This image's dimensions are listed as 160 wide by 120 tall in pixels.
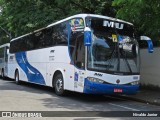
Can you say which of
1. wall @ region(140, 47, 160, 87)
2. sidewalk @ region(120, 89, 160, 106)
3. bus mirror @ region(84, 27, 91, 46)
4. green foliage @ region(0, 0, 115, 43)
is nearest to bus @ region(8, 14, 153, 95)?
bus mirror @ region(84, 27, 91, 46)

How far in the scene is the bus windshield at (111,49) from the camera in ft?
45.7

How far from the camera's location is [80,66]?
1435cm

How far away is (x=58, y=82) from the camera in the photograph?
53.9 feet

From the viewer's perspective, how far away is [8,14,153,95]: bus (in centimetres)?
1386

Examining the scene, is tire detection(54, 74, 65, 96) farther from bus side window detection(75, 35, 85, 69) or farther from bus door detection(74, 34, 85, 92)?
bus side window detection(75, 35, 85, 69)

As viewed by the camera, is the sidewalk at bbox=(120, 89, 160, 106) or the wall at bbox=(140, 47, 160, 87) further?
the wall at bbox=(140, 47, 160, 87)

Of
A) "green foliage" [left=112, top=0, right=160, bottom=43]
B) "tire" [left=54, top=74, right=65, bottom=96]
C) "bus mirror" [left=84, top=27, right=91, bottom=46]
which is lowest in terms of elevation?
"tire" [left=54, top=74, right=65, bottom=96]

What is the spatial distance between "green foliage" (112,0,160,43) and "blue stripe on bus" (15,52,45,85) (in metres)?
6.17

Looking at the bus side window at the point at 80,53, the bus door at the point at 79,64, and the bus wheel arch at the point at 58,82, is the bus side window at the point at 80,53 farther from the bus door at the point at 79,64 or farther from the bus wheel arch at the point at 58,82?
the bus wheel arch at the point at 58,82

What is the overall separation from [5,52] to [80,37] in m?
15.9

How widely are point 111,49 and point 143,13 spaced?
1.97 metres

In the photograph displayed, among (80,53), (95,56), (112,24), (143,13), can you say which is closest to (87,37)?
(95,56)

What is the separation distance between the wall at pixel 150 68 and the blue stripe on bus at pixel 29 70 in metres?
5.61

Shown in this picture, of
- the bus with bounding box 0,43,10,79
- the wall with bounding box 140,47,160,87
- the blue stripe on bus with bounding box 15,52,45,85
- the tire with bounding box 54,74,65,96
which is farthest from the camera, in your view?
the bus with bounding box 0,43,10,79
